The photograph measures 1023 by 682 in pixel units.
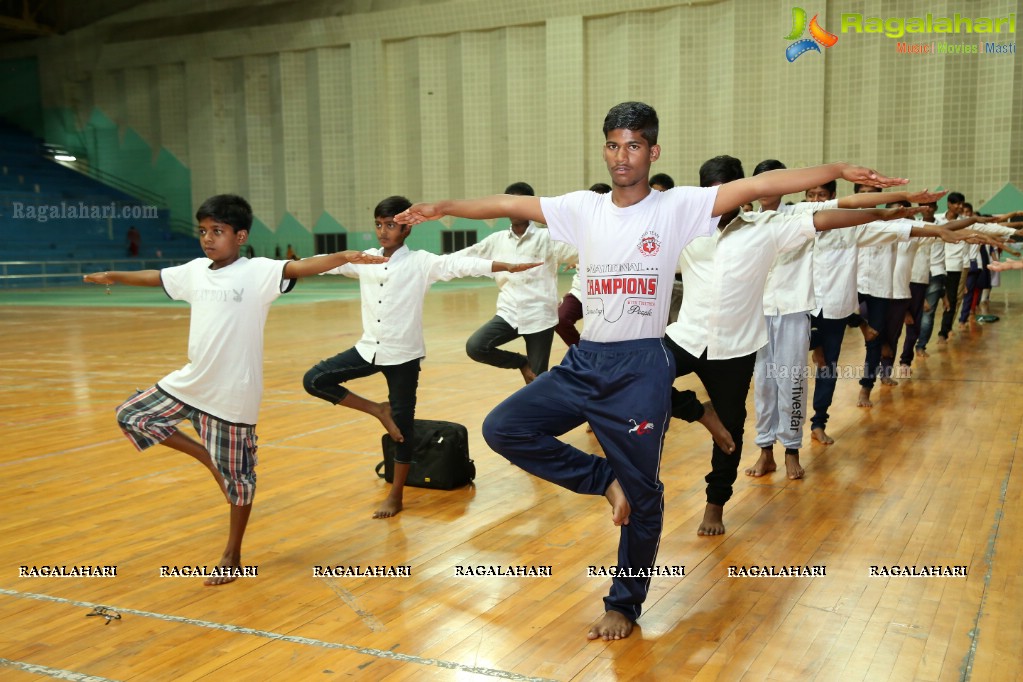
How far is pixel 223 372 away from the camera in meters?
3.96

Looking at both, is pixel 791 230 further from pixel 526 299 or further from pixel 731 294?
pixel 526 299

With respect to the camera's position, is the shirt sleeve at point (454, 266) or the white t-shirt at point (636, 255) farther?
the shirt sleeve at point (454, 266)

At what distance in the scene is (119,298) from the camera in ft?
77.6

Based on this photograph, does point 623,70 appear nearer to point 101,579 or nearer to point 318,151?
point 318,151

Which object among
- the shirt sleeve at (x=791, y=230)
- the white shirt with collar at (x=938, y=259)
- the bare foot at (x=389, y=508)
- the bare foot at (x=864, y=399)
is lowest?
the bare foot at (x=864, y=399)

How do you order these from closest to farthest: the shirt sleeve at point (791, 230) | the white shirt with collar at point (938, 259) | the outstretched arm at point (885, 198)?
the outstretched arm at point (885, 198), the shirt sleeve at point (791, 230), the white shirt with collar at point (938, 259)

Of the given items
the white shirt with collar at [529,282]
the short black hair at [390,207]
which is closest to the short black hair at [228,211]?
the short black hair at [390,207]

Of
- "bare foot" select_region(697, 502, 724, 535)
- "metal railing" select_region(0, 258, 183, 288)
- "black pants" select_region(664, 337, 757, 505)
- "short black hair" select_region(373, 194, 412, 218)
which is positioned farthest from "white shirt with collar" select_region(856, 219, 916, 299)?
"metal railing" select_region(0, 258, 183, 288)

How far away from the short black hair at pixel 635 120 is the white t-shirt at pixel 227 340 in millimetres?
1602

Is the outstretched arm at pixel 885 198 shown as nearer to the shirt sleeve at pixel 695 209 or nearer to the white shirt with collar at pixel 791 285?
the shirt sleeve at pixel 695 209

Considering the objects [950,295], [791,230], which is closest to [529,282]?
[791,230]

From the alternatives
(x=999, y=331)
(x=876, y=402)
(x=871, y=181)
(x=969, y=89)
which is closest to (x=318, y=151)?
(x=969, y=89)

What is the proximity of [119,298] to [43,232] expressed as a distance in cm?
657

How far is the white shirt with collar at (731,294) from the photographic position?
4.45 metres
